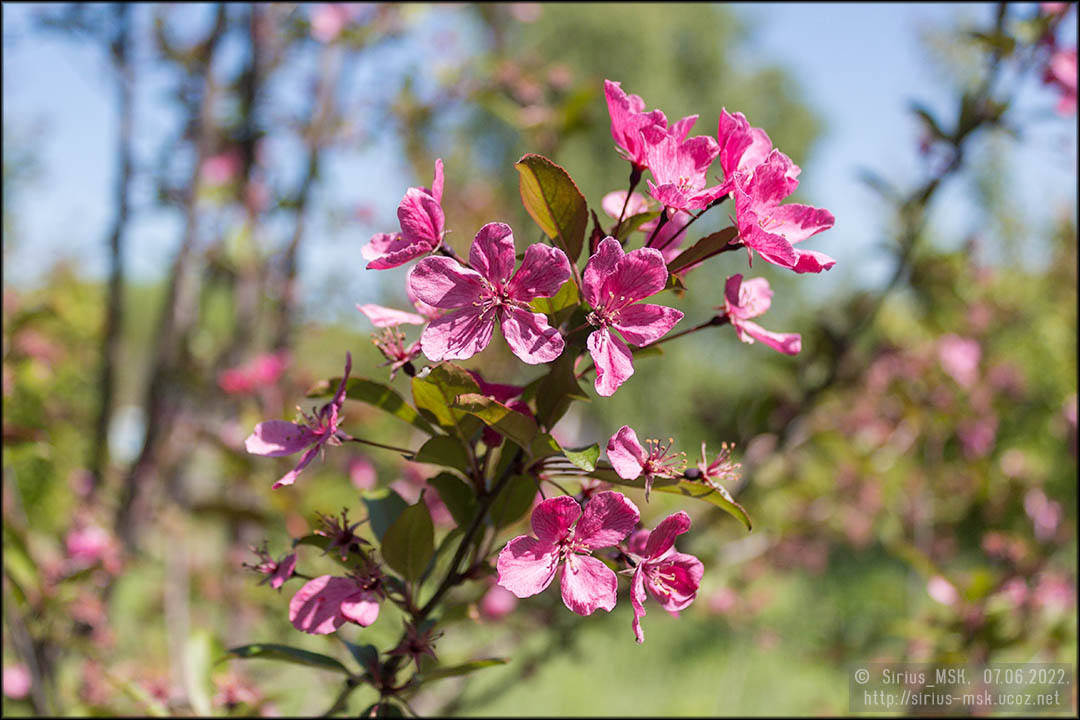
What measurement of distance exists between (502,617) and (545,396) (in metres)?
1.45

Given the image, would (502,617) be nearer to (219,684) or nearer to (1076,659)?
(219,684)

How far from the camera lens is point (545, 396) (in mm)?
716

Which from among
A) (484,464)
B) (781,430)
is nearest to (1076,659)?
(781,430)

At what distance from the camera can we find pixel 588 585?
65 centimetres

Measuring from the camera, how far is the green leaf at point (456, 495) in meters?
0.78

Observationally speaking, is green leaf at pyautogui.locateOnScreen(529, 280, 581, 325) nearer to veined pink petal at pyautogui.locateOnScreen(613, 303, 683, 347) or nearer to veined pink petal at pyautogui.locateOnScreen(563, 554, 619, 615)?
veined pink petal at pyautogui.locateOnScreen(613, 303, 683, 347)

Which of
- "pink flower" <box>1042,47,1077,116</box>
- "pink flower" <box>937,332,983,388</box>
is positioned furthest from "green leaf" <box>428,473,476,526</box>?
"pink flower" <box>937,332,983,388</box>

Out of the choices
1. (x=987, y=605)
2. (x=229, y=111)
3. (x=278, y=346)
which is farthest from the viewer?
(x=229, y=111)

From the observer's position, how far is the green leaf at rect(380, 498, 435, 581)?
2.47ft

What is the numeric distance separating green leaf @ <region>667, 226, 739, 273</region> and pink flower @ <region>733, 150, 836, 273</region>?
14 millimetres

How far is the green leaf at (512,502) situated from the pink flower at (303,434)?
0.55ft

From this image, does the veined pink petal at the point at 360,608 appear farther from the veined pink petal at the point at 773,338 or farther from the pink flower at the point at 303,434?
the veined pink petal at the point at 773,338

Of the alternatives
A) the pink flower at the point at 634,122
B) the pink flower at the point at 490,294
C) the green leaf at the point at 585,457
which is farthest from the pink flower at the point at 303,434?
the pink flower at the point at 634,122

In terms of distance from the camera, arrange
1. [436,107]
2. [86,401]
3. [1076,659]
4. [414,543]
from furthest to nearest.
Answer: [86,401]
[436,107]
[1076,659]
[414,543]
